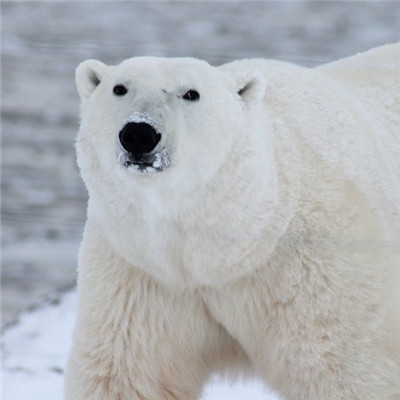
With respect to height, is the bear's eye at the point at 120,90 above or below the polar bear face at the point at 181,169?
above

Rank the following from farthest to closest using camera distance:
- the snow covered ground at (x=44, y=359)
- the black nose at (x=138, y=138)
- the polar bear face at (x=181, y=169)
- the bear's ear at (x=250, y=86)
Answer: the snow covered ground at (x=44, y=359) → the bear's ear at (x=250, y=86) → the polar bear face at (x=181, y=169) → the black nose at (x=138, y=138)

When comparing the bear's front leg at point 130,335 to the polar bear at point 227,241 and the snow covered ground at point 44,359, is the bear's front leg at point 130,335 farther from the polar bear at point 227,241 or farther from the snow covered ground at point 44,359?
the snow covered ground at point 44,359

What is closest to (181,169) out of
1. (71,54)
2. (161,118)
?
(161,118)

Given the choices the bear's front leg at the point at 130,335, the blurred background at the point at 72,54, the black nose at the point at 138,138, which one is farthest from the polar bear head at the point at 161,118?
the blurred background at the point at 72,54

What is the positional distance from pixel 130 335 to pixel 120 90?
2.52 ft

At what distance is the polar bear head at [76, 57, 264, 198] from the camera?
255 centimetres

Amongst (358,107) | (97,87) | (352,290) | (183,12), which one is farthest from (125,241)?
(183,12)

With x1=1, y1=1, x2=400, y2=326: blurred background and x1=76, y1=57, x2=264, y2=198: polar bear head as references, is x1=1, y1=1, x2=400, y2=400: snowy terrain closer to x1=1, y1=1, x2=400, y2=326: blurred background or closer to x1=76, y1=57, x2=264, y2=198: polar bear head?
x1=1, y1=1, x2=400, y2=326: blurred background

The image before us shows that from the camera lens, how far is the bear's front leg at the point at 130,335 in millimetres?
2992

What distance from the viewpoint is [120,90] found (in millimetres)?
2746

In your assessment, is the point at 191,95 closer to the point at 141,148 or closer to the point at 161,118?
the point at 161,118

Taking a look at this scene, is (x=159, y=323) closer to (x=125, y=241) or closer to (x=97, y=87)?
(x=125, y=241)

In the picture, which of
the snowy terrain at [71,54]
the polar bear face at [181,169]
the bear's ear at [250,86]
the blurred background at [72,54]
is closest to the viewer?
the polar bear face at [181,169]

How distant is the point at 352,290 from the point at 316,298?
0.11 metres
